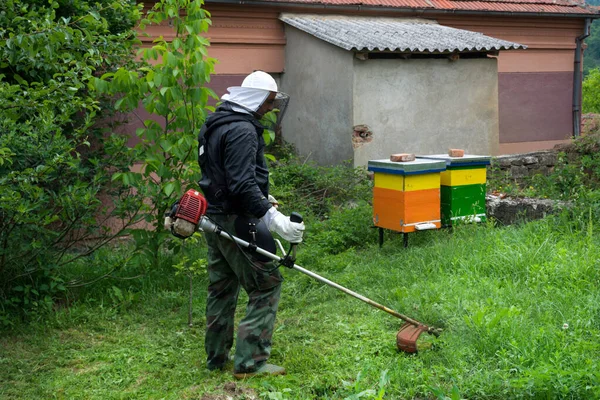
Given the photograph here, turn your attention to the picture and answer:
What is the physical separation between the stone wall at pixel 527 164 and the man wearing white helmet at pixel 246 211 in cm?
710

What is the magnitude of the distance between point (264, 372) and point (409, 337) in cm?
114

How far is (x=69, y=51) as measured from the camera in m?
7.41

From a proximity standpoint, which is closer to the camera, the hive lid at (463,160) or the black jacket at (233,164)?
the black jacket at (233,164)

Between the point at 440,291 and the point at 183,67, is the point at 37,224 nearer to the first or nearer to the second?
the point at 183,67

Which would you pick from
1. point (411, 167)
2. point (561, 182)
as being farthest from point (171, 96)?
point (561, 182)

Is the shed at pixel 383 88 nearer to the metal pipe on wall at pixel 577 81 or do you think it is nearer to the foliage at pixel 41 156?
the metal pipe on wall at pixel 577 81

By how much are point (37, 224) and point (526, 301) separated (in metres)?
4.41

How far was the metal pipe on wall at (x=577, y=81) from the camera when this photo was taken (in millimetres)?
16297

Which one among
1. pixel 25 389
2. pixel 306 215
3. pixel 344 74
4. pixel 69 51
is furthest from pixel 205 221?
pixel 344 74

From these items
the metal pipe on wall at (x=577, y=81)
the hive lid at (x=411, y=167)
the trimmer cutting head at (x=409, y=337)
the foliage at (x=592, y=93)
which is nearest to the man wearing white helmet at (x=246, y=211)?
the trimmer cutting head at (x=409, y=337)

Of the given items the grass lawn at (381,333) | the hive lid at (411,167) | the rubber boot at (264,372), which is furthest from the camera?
the hive lid at (411,167)

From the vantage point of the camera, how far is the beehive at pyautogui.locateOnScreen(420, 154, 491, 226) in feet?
27.3

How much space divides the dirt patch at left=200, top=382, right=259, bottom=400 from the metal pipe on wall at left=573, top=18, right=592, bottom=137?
43.1 feet

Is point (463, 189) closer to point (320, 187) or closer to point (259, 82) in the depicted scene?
point (320, 187)
